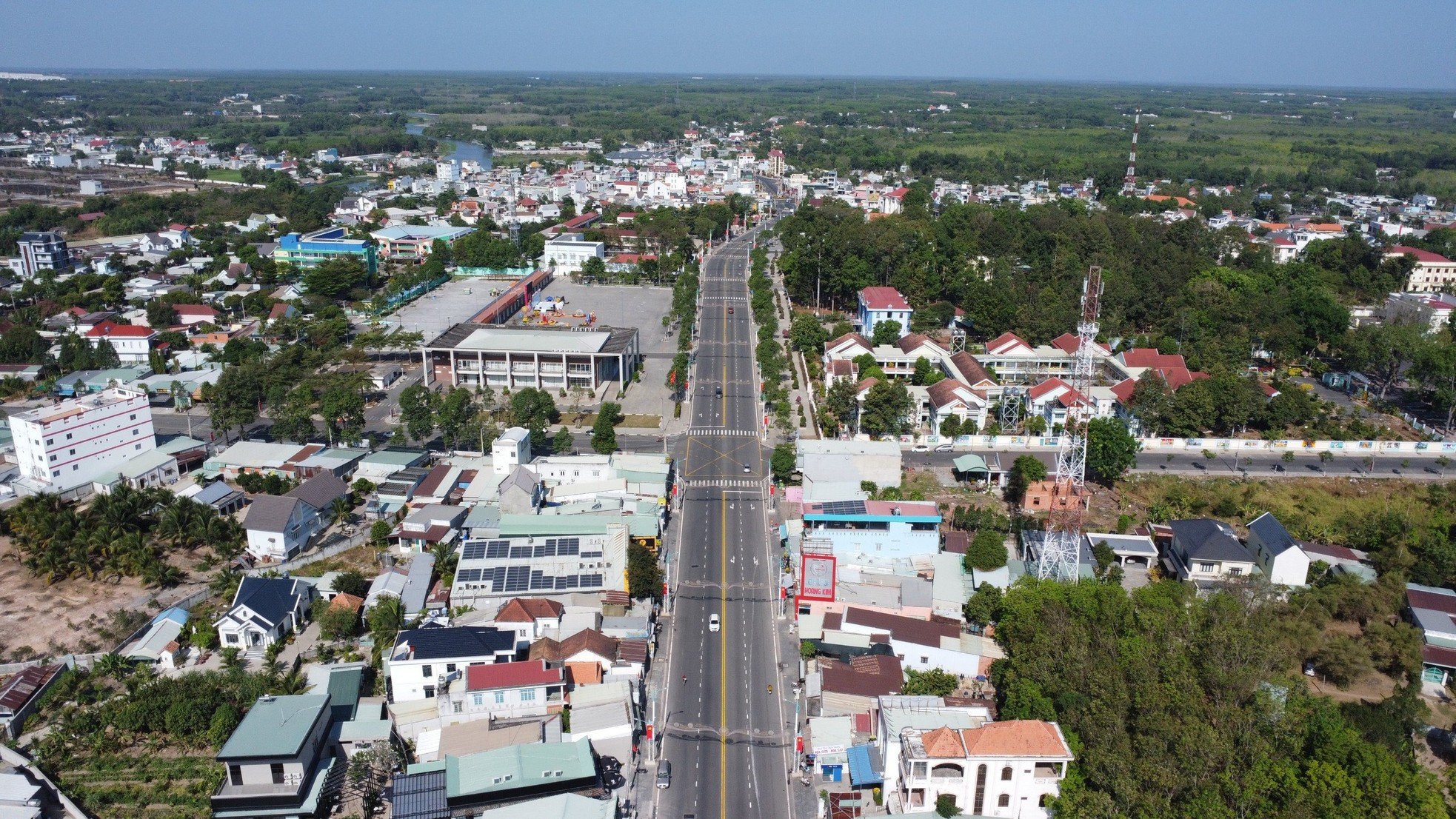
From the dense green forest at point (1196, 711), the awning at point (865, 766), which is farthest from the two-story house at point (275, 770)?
the dense green forest at point (1196, 711)

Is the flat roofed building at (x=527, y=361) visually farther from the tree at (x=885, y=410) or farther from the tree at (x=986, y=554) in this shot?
the tree at (x=986, y=554)

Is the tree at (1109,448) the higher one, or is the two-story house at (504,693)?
the tree at (1109,448)

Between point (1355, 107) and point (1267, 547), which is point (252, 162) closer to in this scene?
point (1267, 547)

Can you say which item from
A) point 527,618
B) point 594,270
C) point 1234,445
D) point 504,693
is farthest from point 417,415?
point 594,270

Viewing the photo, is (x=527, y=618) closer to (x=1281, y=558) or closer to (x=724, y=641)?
(x=724, y=641)

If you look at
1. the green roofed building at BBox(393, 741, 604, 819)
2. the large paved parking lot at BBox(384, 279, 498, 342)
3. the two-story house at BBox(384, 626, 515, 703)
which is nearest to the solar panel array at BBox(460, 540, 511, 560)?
the two-story house at BBox(384, 626, 515, 703)
